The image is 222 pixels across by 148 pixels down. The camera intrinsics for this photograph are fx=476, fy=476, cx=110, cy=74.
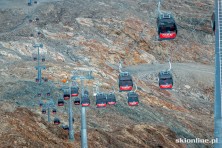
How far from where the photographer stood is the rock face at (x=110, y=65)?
37688 millimetres

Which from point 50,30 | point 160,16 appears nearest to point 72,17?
point 50,30

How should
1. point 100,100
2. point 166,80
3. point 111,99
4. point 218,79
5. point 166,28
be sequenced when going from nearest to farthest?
point 218,79 → point 166,28 → point 166,80 → point 100,100 → point 111,99

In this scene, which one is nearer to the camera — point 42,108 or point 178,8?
point 42,108

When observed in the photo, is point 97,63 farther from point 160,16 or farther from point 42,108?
point 160,16

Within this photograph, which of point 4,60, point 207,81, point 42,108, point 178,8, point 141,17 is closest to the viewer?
point 42,108

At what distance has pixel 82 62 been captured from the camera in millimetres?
73000

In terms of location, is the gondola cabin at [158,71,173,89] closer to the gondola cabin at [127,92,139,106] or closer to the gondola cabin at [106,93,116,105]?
the gondola cabin at [106,93,116,105]

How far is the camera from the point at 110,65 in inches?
3022

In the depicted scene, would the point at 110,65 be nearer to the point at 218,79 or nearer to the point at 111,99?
the point at 111,99

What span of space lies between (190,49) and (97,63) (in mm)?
26082

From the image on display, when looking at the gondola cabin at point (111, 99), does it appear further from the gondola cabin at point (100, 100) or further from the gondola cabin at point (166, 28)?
the gondola cabin at point (166, 28)

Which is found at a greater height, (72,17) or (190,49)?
(72,17)

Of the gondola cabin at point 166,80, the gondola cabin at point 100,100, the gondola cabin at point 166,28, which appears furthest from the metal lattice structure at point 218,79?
the gondola cabin at point 100,100

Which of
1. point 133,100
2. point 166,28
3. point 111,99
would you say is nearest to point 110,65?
point 133,100
